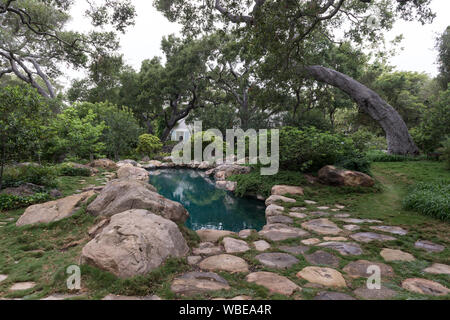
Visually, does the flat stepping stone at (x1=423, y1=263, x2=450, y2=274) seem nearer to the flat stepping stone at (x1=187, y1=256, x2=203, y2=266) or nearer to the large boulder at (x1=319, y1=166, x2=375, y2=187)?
the flat stepping stone at (x1=187, y1=256, x2=203, y2=266)

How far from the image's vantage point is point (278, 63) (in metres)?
6.35

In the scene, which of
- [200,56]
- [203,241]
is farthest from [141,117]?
[203,241]

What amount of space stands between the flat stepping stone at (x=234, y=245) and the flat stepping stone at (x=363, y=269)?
1.13 metres

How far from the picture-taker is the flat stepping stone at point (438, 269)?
232 centimetres

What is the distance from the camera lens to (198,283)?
6.67 feet

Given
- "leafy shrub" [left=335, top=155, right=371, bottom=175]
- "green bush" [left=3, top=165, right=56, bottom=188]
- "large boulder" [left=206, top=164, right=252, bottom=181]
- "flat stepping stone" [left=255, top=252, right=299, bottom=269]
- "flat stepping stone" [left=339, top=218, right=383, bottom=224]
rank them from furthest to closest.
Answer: "large boulder" [left=206, top=164, right=252, bottom=181]
"leafy shrub" [left=335, top=155, right=371, bottom=175]
"green bush" [left=3, top=165, right=56, bottom=188]
"flat stepping stone" [left=339, top=218, right=383, bottom=224]
"flat stepping stone" [left=255, top=252, right=299, bottom=269]

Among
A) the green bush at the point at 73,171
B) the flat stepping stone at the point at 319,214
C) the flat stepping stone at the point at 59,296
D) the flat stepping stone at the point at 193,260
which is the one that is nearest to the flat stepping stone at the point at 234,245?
the flat stepping stone at the point at 193,260

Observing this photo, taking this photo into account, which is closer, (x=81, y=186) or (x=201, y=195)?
(x=81, y=186)

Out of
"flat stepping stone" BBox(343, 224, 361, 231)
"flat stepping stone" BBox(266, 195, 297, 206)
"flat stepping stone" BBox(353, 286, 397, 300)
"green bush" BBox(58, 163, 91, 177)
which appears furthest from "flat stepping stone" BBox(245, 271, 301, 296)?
"green bush" BBox(58, 163, 91, 177)

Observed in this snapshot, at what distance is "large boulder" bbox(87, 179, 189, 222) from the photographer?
3.22 m

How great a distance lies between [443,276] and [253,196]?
5.24 metres

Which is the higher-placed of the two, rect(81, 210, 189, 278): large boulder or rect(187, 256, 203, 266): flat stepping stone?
rect(81, 210, 189, 278): large boulder

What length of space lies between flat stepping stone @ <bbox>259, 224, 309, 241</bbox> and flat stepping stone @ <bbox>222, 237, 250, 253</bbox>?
0.48 metres

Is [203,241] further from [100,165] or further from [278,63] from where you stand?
[100,165]
